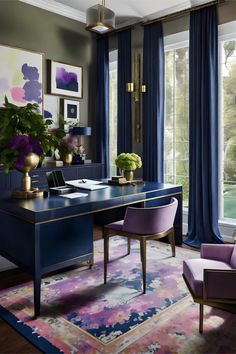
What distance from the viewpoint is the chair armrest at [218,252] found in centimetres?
259

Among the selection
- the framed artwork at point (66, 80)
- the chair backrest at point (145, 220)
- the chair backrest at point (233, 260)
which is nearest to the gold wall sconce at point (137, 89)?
the framed artwork at point (66, 80)

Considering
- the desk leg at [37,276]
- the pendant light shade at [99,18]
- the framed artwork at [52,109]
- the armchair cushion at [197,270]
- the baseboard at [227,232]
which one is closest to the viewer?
the armchair cushion at [197,270]

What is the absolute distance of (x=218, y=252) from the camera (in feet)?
8.59

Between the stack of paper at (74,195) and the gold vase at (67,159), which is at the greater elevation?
the gold vase at (67,159)

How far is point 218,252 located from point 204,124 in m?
2.14

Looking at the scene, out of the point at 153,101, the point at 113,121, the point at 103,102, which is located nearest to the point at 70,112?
the point at 103,102

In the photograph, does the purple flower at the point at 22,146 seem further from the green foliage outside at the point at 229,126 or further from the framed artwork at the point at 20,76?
the green foliage outside at the point at 229,126

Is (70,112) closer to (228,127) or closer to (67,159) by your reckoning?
(67,159)

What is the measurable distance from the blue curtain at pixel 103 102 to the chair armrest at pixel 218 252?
3.23m

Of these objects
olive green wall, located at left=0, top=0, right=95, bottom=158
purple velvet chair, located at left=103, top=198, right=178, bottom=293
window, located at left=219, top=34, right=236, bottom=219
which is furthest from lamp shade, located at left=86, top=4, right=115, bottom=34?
purple velvet chair, located at left=103, top=198, right=178, bottom=293

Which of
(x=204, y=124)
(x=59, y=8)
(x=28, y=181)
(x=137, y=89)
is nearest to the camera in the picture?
(x=28, y=181)

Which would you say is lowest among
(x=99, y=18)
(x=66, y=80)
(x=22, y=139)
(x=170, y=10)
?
(x=22, y=139)

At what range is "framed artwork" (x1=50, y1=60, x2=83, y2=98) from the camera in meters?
5.11

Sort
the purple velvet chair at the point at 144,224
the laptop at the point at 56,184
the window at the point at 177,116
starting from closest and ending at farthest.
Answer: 1. the purple velvet chair at the point at 144,224
2. the laptop at the point at 56,184
3. the window at the point at 177,116
